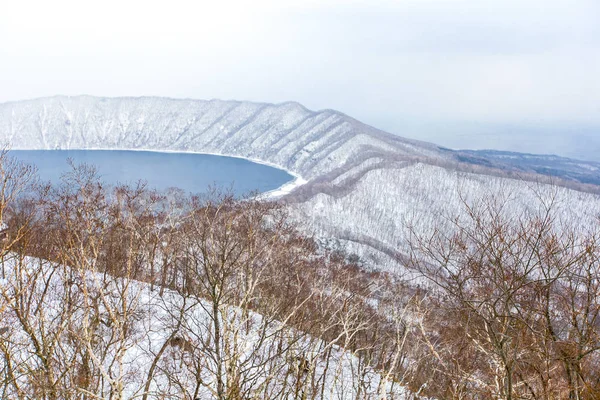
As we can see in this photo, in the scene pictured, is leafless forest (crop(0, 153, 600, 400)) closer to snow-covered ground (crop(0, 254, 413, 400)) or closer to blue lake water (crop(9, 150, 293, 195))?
snow-covered ground (crop(0, 254, 413, 400))

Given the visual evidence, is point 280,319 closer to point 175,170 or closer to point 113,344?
point 113,344

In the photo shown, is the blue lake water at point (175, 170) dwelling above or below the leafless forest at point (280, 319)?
below

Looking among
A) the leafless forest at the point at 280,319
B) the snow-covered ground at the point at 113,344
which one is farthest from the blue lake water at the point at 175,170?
→ the leafless forest at the point at 280,319

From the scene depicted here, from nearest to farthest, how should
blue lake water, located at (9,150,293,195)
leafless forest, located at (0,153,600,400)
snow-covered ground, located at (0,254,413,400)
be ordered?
leafless forest, located at (0,153,600,400) → snow-covered ground, located at (0,254,413,400) → blue lake water, located at (9,150,293,195)

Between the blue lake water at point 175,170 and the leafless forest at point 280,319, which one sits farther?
the blue lake water at point 175,170

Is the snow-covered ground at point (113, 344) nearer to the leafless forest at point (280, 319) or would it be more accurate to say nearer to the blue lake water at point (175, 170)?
the leafless forest at point (280, 319)

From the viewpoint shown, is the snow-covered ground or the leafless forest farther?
the snow-covered ground

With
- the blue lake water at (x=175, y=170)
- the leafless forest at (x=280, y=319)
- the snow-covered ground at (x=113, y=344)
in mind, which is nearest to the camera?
the leafless forest at (x=280, y=319)

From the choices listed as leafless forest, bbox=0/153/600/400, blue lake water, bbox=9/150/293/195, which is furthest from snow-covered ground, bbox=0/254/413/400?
blue lake water, bbox=9/150/293/195

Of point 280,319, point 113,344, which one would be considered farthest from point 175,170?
point 280,319
